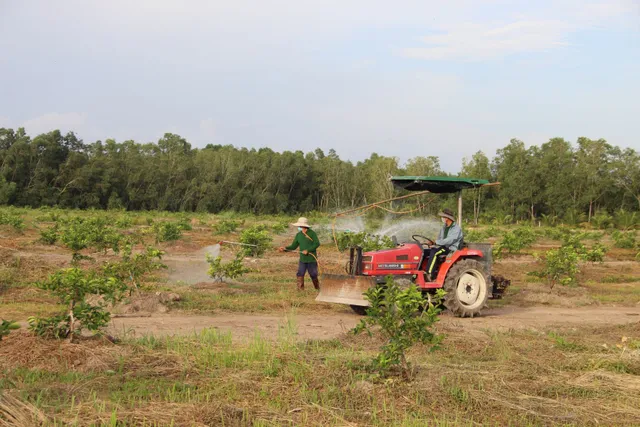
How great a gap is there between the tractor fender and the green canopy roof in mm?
1042

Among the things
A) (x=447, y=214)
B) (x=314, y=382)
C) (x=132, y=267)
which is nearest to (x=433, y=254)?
(x=447, y=214)

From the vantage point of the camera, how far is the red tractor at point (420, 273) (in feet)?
33.3

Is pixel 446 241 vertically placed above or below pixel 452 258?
above

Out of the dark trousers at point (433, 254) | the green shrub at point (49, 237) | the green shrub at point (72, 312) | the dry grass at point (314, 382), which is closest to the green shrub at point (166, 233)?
the green shrub at point (49, 237)

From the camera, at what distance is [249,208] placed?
195 feet

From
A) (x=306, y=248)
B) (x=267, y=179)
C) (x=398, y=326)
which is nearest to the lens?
(x=398, y=326)

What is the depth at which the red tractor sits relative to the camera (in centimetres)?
1015

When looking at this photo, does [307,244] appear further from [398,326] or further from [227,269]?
[398,326]

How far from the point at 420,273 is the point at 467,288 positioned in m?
1.02

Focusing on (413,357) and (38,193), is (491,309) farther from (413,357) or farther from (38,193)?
(38,193)

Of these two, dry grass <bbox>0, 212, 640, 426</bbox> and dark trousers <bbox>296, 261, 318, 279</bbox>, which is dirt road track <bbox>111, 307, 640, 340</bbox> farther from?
dark trousers <bbox>296, 261, 318, 279</bbox>

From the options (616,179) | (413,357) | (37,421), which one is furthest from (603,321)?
(616,179)

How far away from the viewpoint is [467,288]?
10773mm

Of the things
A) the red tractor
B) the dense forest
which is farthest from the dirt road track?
the dense forest
